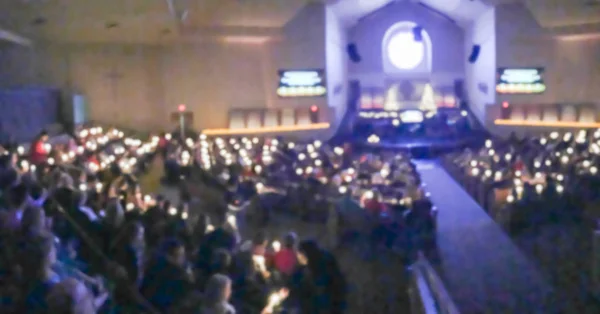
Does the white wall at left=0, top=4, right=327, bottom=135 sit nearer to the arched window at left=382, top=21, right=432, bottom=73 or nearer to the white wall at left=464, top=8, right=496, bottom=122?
the white wall at left=464, top=8, right=496, bottom=122

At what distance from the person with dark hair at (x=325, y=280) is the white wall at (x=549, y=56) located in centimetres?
1832

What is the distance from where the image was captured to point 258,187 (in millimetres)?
12828

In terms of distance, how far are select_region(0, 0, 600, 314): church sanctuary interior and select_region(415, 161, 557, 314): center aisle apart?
42 mm

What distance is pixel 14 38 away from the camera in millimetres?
18578

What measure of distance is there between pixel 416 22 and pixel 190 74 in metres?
10.3

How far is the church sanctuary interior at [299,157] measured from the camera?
6250mm

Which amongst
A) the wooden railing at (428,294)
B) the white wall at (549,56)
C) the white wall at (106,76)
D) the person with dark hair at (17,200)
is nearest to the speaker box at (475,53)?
the white wall at (549,56)

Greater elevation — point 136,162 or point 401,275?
point 136,162

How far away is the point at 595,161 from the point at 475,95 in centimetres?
1297

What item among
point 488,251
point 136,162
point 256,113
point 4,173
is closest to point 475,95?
point 256,113

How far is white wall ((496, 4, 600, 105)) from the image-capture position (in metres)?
23.9

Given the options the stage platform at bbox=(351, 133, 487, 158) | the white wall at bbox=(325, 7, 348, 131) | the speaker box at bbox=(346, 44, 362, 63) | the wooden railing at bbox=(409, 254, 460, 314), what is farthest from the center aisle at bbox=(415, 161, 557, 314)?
the speaker box at bbox=(346, 44, 362, 63)

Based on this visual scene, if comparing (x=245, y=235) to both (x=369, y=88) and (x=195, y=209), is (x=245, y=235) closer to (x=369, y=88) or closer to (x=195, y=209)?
(x=195, y=209)

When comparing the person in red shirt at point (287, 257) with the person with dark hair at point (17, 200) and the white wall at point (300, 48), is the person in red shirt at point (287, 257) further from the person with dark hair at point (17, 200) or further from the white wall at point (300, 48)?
the white wall at point (300, 48)
